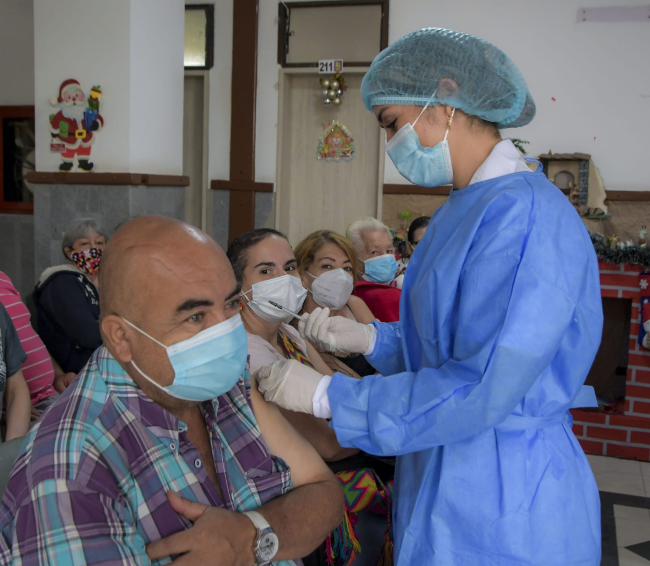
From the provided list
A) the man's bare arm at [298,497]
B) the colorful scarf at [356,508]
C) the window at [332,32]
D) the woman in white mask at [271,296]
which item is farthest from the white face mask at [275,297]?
the window at [332,32]

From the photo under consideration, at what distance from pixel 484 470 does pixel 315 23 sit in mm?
4654

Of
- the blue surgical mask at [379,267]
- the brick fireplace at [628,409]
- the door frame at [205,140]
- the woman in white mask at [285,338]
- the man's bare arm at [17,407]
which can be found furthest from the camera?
the door frame at [205,140]

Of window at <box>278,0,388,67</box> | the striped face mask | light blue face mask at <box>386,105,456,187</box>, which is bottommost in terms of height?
the striped face mask

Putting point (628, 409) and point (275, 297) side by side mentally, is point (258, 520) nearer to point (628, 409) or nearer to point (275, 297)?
point (275, 297)

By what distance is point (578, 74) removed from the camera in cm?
467

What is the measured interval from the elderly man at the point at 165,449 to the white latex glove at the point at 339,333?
0.36m

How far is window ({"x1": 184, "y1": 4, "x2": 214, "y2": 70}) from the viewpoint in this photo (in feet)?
17.5

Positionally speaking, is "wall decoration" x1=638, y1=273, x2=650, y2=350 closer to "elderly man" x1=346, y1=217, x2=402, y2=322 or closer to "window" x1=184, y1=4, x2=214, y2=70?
"elderly man" x1=346, y1=217, x2=402, y2=322

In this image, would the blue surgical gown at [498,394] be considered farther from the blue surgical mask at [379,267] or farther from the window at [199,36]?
the window at [199,36]


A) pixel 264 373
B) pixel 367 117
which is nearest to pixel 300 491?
pixel 264 373

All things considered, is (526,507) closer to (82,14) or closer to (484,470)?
(484,470)

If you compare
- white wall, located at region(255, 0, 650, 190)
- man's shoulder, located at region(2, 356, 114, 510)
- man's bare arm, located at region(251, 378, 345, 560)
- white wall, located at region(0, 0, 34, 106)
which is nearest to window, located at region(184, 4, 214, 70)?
white wall, located at region(0, 0, 34, 106)

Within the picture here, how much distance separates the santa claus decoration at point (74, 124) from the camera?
12.8ft

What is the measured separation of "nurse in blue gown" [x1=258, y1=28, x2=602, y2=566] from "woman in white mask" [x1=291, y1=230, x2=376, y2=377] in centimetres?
123
